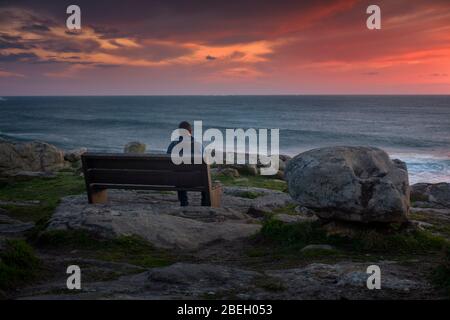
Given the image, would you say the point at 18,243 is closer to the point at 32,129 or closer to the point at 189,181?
the point at 189,181

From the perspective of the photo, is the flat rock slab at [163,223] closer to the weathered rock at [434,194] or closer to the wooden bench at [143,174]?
the wooden bench at [143,174]

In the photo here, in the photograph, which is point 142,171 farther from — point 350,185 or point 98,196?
point 350,185

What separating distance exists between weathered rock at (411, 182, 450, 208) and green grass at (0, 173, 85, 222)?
36.5 feet

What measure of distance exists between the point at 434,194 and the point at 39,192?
1310 cm

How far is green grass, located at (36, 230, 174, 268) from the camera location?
7227 millimetres

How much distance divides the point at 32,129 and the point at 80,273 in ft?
236

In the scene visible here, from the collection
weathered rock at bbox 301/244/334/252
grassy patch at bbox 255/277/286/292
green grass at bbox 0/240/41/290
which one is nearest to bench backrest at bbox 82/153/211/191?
weathered rock at bbox 301/244/334/252

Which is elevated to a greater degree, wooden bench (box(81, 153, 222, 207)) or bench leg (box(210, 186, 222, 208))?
wooden bench (box(81, 153, 222, 207))

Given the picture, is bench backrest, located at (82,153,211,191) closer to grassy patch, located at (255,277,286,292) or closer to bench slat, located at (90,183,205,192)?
bench slat, located at (90,183,205,192)

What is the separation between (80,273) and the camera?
6258mm

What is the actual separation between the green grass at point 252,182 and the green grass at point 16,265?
442 inches

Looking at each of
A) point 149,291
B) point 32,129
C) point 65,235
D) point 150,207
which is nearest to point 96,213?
point 65,235

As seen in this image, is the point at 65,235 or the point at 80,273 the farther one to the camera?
the point at 65,235

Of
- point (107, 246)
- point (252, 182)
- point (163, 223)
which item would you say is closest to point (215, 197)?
point (163, 223)
